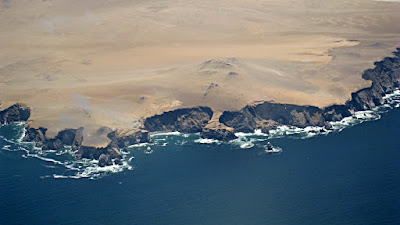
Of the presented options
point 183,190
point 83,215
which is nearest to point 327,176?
point 183,190

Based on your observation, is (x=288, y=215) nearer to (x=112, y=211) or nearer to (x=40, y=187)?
(x=112, y=211)

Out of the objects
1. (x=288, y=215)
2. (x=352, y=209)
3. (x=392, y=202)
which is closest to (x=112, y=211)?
(x=288, y=215)

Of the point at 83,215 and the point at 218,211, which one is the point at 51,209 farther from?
the point at 218,211

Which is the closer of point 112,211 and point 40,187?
point 112,211

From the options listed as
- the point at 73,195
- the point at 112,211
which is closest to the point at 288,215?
the point at 112,211

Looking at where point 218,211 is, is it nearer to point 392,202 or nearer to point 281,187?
point 281,187

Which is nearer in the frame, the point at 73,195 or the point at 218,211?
the point at 218,211

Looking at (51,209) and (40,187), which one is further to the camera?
(40,187)
